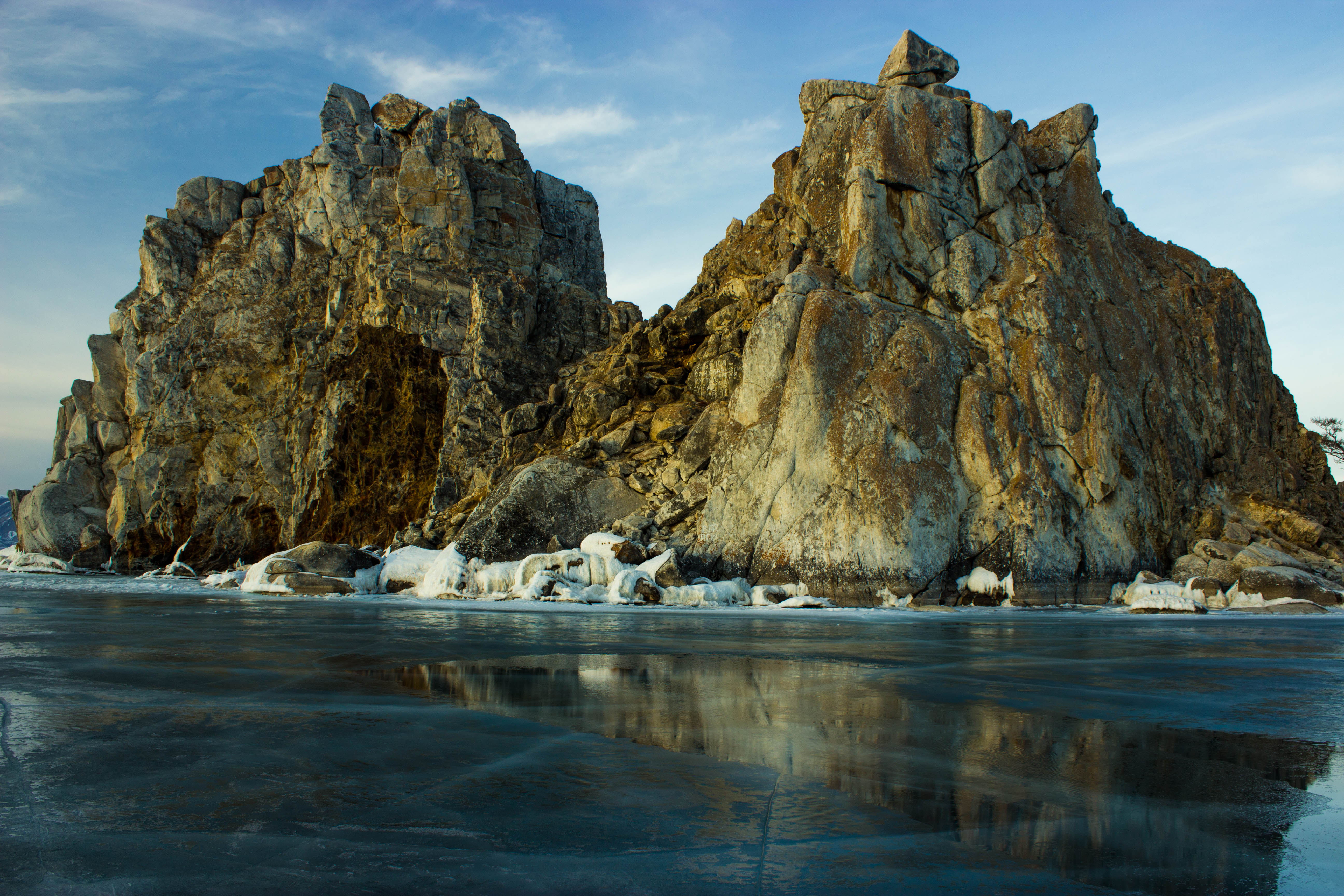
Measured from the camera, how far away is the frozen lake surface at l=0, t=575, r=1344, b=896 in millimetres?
3701

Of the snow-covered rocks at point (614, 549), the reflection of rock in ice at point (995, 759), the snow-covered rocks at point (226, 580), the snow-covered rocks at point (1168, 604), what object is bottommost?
the snow-covered rocks at point (226, 580)

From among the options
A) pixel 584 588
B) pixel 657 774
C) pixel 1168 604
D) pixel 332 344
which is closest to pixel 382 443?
pixel 332 344

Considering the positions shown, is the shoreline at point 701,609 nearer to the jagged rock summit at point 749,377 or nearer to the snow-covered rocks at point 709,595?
the snow-covered rocks at point 709,595

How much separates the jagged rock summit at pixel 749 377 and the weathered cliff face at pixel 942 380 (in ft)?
0.47

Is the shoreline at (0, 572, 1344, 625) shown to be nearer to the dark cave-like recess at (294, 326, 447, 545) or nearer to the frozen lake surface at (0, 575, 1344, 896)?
the frozen lake surface at (0, 575, 1344, 896)

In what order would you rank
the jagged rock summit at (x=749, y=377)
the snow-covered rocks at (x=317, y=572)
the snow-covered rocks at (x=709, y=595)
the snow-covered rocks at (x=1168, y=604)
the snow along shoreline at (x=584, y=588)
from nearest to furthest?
the snow-covered rocks at (x=1168, y=604)
the snow along shoreline at (x=584, y=588)
the snow-covered rocks at (x=709, y=595)
the jagged rock summit at (x=749, y=377)
the snow-covered rocks at (x=317, y=572)

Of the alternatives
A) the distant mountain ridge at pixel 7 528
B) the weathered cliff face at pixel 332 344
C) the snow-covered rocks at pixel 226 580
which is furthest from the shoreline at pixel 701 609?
the distant mountain ridge at pixel 7 528

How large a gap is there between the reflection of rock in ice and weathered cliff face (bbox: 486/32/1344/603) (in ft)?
69.3

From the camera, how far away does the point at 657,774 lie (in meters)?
5.28

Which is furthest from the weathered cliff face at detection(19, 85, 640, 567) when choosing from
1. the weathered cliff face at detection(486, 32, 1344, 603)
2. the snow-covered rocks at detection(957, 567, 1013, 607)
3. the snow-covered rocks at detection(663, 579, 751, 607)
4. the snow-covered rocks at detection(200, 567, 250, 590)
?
the snow-covered rocks at detection(957, 567, 1013, 607)

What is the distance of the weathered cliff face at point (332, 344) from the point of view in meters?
49.8

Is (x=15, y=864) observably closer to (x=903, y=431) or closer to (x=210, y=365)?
(x=903, y=431)

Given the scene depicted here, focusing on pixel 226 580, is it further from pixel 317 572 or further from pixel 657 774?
pixel 657 774

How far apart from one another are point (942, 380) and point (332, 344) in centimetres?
3913
